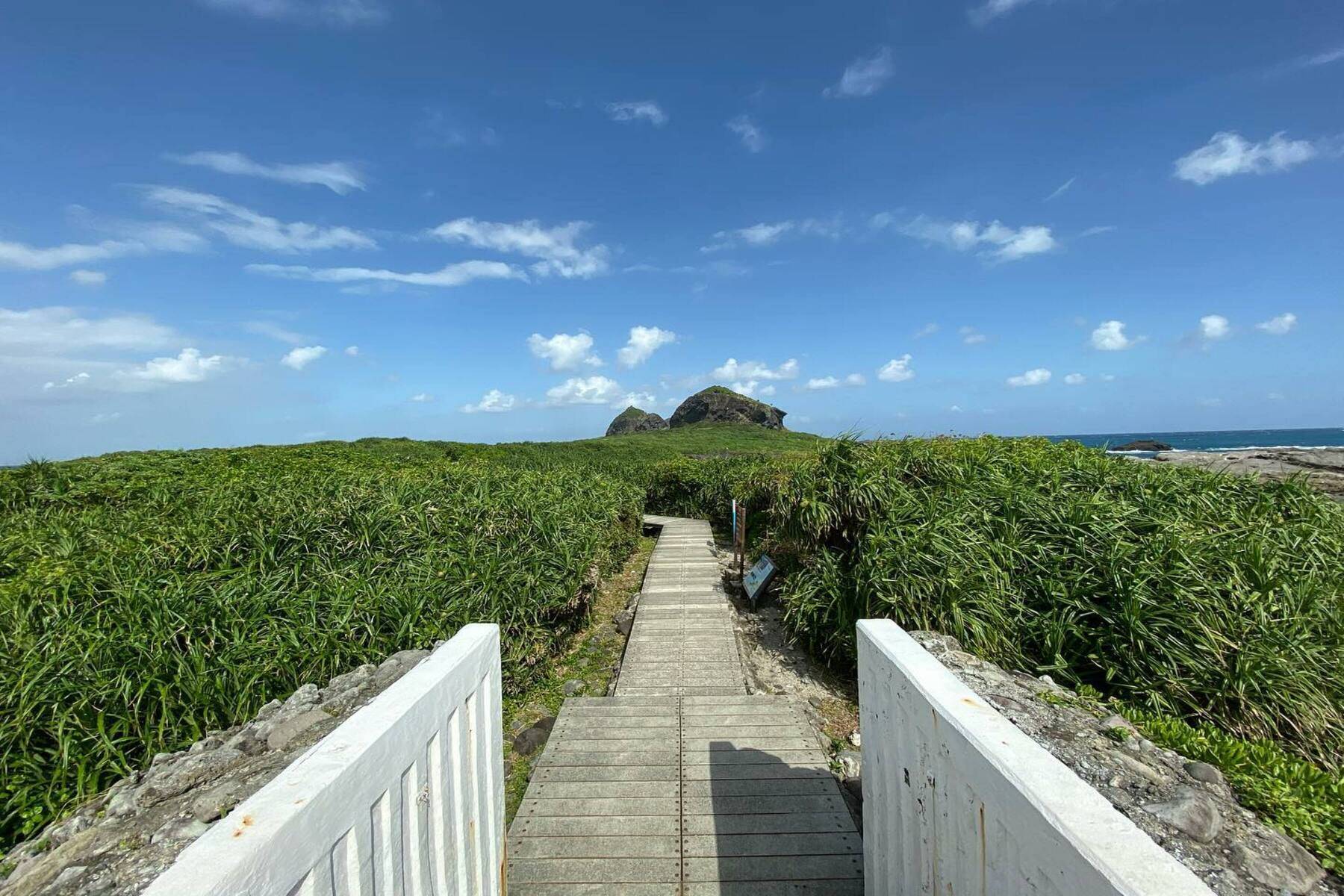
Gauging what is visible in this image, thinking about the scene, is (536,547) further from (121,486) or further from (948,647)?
(121,486)

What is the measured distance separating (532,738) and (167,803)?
7.42 feet

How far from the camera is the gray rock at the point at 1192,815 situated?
5.06 ft

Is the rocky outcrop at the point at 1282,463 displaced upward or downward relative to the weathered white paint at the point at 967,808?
upward

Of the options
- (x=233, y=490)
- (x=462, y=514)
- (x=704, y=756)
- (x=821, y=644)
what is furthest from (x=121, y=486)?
(x=821, y=644)

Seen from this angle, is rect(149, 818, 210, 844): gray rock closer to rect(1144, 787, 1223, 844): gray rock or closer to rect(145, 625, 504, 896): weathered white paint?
rect(145, 625, 504, 896): weathered white paint

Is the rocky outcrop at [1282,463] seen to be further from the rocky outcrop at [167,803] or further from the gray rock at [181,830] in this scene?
the gray rock at [181,830]

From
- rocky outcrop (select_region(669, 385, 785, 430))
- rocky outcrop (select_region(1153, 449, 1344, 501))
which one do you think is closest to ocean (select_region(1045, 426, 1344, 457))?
rocky outcrop (select_region(1153, 449, 1344, 501))

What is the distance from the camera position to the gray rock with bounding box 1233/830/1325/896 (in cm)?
148

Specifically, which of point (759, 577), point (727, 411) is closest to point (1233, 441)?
point (727, 411)

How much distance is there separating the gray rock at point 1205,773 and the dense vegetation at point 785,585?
13 centimetres

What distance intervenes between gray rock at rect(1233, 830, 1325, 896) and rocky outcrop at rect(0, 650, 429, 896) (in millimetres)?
2744

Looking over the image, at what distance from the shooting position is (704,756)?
10.5 ft

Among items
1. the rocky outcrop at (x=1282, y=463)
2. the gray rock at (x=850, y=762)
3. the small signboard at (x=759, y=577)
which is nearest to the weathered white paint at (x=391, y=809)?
the gray rock at (x=850, y=762)

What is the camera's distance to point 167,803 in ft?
5.44
